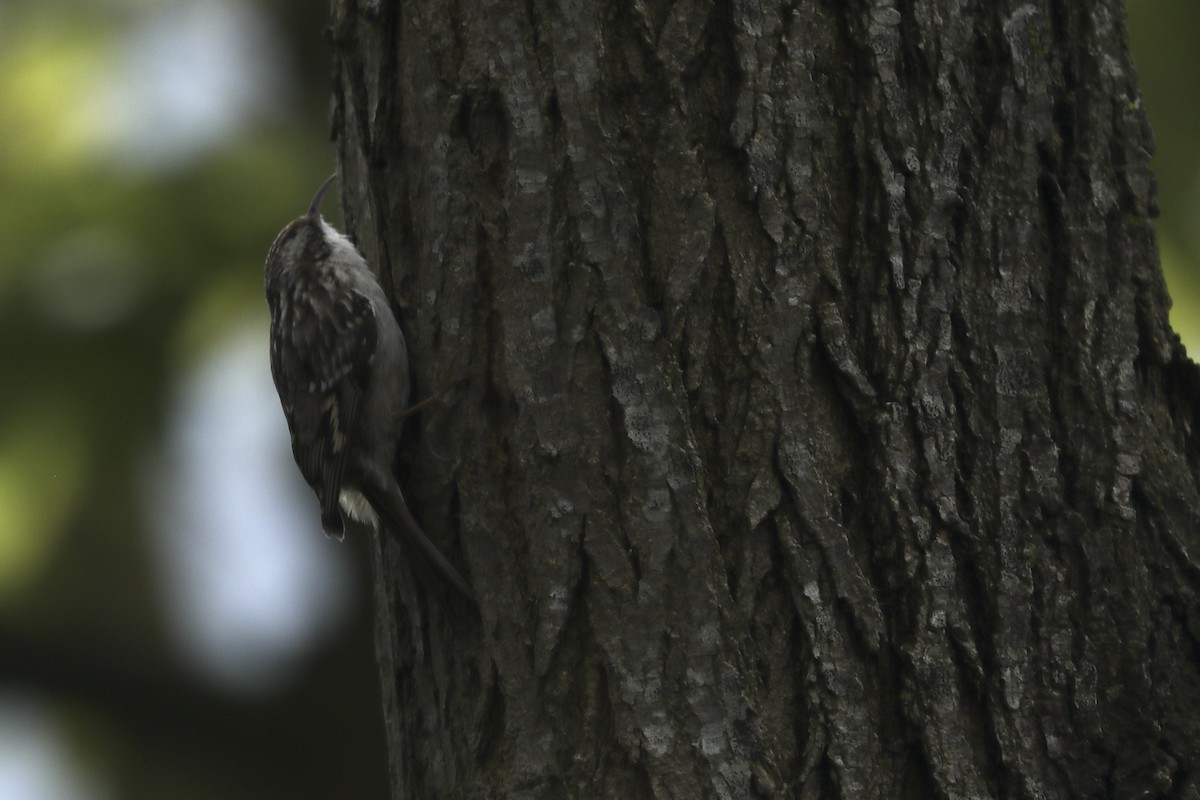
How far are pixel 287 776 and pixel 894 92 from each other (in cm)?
400

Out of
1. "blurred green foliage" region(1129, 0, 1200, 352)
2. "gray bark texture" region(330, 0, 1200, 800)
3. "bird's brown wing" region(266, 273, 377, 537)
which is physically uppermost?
"blurred green foliage" region(1129, 0, 1200, 352)

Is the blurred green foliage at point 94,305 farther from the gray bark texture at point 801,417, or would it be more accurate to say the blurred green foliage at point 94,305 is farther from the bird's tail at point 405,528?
the gray bark texture at point 801,417

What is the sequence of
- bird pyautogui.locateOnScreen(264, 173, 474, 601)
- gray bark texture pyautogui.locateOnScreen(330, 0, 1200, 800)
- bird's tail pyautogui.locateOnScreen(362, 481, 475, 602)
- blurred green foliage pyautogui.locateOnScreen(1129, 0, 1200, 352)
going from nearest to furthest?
1. gray bark texture pyautogui.locateOnScreen(330, 0, 1200, 800)
2. bird's tail pyautogui.locateOnScreen(362, 481, 475, 602)
3. bird pyautogui.locateOnScreen(264, 173, 474, 601)
4. blurred green foliage pyautogui.locateOnScreen(1129, 0, 1200, 352)

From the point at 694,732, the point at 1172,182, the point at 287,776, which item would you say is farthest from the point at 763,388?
the point at 287,776

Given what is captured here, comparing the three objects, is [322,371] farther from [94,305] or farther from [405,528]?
[94,305]

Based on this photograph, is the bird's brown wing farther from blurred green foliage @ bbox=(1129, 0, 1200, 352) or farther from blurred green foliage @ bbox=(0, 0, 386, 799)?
blurred green foliage @ bbox=(1129, 0, 1200, 352)

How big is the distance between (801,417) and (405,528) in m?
0.70

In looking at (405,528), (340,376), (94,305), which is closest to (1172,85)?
(340,376)

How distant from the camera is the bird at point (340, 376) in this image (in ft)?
7.33

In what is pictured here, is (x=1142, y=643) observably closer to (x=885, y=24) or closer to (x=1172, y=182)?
(x=885, y=24)

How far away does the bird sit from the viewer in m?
2.23

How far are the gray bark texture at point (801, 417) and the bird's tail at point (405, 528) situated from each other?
3 centimetres

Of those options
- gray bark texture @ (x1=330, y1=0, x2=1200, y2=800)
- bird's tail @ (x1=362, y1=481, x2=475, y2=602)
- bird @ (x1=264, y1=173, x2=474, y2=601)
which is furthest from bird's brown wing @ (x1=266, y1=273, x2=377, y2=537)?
gray bark texture @ (x1=330, y1=0, x2=1200, y2=800)

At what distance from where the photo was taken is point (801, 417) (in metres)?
1.78
